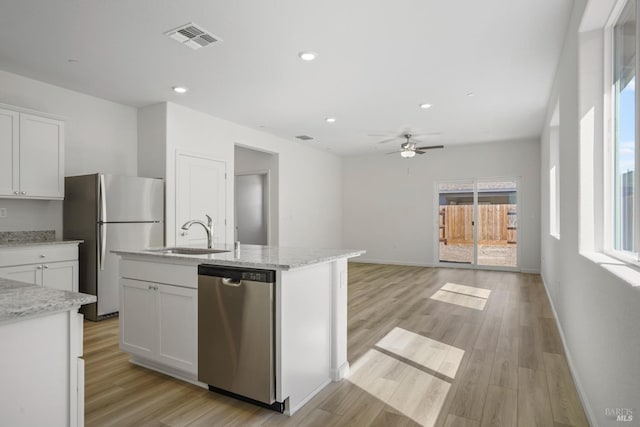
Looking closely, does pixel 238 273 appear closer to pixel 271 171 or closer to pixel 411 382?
pixel 411 382

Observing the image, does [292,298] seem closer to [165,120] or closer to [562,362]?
[562,362]

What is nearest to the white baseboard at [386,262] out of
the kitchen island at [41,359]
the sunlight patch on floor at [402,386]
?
the sunlight patch on floor at [402,386]

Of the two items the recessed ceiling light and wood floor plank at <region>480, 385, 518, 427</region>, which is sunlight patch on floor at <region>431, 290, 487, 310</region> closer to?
wood floor plank at <region>480, 385, 518, 427</region>

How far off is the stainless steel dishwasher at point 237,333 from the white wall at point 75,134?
305 cm

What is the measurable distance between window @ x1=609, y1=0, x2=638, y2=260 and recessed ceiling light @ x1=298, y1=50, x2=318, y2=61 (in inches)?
89.7

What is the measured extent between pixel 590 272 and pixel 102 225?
451cm

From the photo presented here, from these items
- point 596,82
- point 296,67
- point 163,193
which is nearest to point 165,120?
point 163,193

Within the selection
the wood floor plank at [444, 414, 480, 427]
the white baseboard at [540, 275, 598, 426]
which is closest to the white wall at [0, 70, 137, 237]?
the wood floor plank at [444, 414, 480, 427]

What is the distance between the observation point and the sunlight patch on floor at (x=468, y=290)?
5.37m

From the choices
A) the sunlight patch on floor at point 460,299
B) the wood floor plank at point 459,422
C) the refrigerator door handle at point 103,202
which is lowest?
the wood floor plank at point 459,422

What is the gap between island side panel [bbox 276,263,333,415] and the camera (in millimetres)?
2068

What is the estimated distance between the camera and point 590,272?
83.4 inches

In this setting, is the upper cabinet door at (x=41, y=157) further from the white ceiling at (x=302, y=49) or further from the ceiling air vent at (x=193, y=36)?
the ceiling air vent at (x=193, y=36)

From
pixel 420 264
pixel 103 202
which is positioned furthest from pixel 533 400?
pixel 420 264
